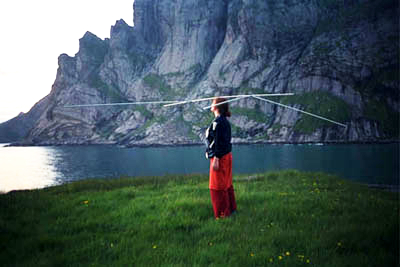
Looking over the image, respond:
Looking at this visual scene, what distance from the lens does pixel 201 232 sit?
718 cm

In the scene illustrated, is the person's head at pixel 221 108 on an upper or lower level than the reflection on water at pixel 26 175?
upper

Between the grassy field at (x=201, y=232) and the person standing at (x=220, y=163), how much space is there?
49cm

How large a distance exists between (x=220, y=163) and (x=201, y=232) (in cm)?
205

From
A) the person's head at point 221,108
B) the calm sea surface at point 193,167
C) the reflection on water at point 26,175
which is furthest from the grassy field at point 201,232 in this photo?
the calm sea surface at point 193,167

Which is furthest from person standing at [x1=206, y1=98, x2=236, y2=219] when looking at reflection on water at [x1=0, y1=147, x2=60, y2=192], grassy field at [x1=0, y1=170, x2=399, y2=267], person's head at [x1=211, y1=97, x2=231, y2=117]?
reflection on water at [x1=0, y1=147, x2=60, y2=192]

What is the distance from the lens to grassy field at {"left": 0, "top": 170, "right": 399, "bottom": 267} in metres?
5.73

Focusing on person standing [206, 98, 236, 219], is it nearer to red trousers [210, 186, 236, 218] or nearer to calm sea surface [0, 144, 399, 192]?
red trousers [210, 186, 236, 218]

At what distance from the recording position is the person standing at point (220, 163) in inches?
330

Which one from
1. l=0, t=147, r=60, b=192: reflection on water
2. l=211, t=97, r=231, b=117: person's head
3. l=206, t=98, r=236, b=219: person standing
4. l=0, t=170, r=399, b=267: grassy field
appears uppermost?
l=211, t=97, r=231, b=117: person's head

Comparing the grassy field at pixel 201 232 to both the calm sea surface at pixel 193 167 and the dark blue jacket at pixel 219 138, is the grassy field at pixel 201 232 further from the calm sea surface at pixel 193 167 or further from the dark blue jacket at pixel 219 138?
the calm sea surface at pixel 193 167

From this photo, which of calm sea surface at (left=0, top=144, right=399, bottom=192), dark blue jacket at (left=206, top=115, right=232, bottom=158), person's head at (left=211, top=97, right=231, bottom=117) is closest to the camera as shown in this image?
dark blue jacket at (left=206, top=115, right=232, bottom=158)

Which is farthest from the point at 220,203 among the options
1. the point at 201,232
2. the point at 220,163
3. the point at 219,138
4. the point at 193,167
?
the point at 193,167

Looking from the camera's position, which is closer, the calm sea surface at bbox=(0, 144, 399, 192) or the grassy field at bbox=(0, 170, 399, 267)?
the grassy field at bbox=(0, 170, 399, 267)

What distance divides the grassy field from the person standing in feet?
1.62
